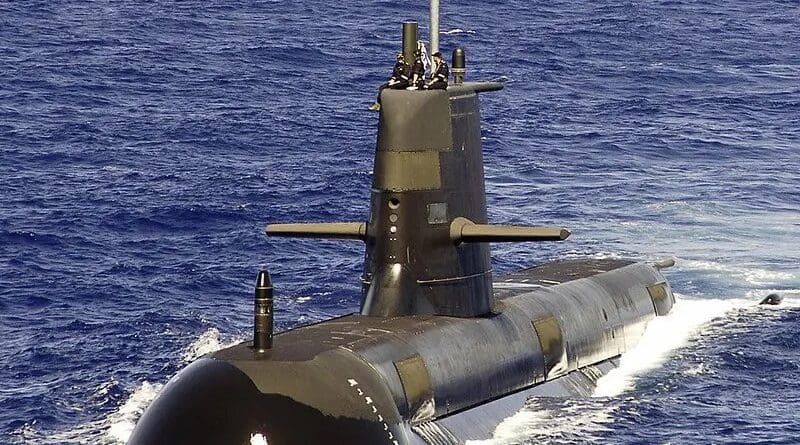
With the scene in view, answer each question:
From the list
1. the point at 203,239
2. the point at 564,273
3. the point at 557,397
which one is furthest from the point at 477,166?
the point at 203,239

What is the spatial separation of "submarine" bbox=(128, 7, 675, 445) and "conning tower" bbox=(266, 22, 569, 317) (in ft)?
0.09

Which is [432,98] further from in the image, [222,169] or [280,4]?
[280,4]

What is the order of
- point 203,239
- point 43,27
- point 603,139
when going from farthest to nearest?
1. point 43,27
2. point 603,139
3. point 203,239

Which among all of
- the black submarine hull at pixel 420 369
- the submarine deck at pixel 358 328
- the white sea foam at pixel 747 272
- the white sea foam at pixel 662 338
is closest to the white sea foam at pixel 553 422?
the black submarine hull at pixel 420 369

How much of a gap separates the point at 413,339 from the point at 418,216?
8.61 ft

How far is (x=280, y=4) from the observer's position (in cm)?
10119

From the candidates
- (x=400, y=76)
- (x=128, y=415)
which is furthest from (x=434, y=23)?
(x=128, y=415)

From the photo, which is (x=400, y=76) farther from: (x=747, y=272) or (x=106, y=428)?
(x=747, y=272)

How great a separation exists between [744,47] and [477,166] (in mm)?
59745

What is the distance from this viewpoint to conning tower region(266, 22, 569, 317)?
3428cm

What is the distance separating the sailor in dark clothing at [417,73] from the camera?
34.4 metres

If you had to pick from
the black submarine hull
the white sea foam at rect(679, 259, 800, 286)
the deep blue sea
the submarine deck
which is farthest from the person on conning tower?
the white sea foam at rect(679, 259, 800, 286)

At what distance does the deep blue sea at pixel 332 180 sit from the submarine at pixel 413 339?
133 cm

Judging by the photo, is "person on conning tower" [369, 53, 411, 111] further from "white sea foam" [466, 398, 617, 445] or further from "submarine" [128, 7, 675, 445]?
"white sea foam" [466, 398, 617, 445]
